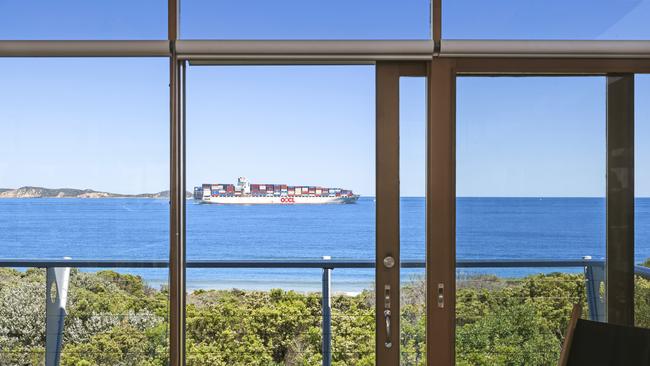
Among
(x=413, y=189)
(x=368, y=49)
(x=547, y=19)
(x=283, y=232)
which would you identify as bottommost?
(x=283, y=232)

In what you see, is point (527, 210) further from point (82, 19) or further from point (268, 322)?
point (82, 19)

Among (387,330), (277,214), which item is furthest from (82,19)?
(387,330)

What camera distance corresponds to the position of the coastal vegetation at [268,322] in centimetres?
283

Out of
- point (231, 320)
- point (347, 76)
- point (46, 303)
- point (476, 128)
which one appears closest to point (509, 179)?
point (476, 128)

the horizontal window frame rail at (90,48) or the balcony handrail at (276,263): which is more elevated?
the horizontal window frame rail at (90,48)

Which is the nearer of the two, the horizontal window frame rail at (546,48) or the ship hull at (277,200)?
the horizontal window frame rail at (546,48)

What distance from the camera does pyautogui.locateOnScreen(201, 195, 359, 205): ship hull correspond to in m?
2.84

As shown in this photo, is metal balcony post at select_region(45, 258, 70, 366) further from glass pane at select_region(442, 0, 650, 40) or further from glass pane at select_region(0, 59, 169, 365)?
glass pane at select_region(442, 0, 650, 40)

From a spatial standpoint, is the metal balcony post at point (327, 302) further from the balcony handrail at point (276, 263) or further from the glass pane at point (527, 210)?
the glass pane at point (527, 210)

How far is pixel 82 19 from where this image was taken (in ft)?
9.25

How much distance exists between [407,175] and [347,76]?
59 centimetres

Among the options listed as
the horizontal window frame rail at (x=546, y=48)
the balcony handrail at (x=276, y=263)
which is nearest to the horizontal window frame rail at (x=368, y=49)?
the horizontal window frame rail at (x=546, y=48)

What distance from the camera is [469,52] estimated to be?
2748 millimetres

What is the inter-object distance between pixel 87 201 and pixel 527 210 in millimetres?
2236
